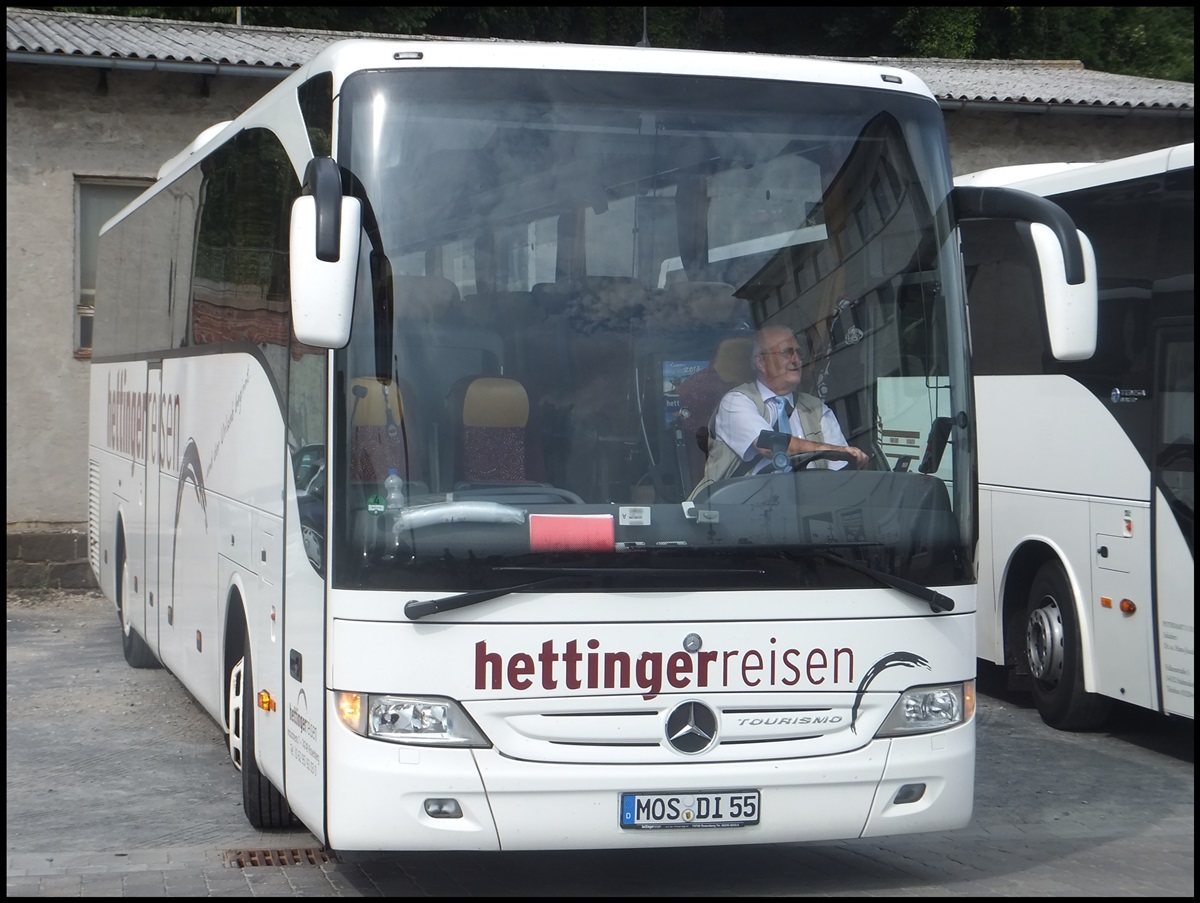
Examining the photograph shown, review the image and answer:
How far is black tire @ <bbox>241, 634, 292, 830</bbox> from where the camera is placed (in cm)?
695

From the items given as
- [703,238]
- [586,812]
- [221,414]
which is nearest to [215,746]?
[221,414]

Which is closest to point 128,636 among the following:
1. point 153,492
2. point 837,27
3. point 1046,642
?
point 153,492

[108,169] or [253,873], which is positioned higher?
[108,169]

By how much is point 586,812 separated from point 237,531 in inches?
95.1

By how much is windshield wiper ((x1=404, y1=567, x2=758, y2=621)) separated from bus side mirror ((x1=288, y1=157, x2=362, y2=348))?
875mm

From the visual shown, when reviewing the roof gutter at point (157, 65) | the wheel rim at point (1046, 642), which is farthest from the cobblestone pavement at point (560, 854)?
the roof gutter at point (157, 65)

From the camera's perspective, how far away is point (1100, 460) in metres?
9.30

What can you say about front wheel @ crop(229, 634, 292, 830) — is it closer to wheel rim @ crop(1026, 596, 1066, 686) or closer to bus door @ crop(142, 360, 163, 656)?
bus door @ crop(142, 360, 163, 656)

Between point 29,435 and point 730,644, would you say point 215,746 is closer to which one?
point 730,644

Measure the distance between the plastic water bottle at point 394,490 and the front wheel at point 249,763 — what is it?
5.92 feet

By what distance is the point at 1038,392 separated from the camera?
995 centimetres

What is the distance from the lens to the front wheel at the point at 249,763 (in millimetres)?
6949

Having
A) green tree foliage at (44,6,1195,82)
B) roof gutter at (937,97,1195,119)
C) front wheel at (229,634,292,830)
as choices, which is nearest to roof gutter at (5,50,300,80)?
roof gutter at (937,97,1195,119)

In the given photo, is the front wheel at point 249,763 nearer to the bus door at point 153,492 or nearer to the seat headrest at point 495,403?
the seat headrest at point 495,403
